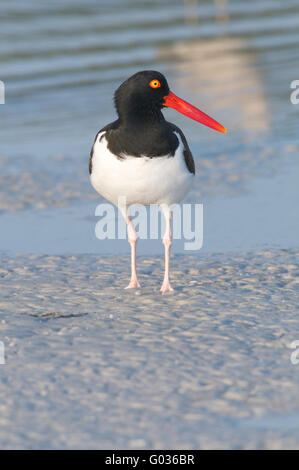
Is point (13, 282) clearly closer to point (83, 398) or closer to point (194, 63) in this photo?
point (83, 398)

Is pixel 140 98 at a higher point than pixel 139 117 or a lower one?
higher

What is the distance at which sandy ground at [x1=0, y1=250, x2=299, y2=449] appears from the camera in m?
4.18

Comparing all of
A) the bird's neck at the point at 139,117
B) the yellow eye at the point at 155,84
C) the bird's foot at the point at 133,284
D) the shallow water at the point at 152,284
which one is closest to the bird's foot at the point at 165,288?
the shallow water at the point at 152,284

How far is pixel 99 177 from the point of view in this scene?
606 centimetres

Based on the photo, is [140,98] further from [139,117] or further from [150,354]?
[150,354]

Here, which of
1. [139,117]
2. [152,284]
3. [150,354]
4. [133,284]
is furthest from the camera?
[152,284]

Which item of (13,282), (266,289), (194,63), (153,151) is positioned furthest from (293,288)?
(194,63)

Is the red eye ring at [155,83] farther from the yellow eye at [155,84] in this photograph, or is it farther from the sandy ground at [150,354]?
the sandy ground at [150,354]

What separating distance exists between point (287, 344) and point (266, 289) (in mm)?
1093

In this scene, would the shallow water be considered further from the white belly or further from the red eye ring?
the red eye ring

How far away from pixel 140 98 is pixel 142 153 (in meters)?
0.43

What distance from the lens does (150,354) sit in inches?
199

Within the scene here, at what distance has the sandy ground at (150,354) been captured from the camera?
418cm

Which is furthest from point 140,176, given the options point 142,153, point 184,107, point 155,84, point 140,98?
point 184,107
